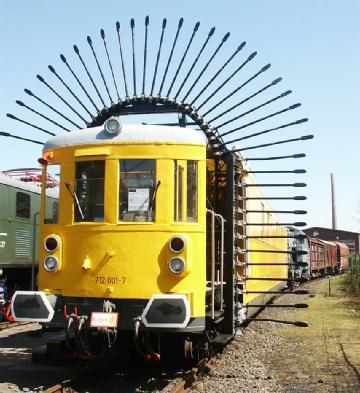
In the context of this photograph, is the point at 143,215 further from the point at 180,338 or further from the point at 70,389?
the point at 70,389

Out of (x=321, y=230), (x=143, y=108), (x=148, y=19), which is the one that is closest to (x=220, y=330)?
(x=143, y=108)

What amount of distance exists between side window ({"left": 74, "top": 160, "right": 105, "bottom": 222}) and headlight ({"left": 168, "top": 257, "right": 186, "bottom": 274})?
1057 millimetres

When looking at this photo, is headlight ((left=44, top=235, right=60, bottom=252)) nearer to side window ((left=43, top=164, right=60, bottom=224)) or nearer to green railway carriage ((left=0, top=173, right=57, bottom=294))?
side window ((left=43, top=164, right=60, bottom=224))

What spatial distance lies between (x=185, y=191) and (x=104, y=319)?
5.85 feet

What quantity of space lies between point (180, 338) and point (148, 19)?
4.71 meters

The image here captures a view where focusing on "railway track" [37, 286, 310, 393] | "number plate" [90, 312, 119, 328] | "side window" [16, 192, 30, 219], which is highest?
"side window" [16, 192, 30, 219]

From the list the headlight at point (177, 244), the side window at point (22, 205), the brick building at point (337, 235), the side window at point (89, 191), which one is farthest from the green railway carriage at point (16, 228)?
the brick building at point (337, 235)

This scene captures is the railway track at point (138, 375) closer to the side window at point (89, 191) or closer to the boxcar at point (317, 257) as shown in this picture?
the side window at point (89, 191)

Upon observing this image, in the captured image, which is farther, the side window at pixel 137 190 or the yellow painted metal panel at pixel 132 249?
the side window at pixel 137 190

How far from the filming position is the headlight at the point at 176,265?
647 centimetres

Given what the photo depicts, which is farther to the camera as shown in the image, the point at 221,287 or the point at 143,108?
the point at 143,108

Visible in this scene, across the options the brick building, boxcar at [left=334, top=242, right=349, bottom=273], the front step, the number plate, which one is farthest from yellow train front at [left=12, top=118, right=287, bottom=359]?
the brick building

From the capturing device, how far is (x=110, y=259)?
673 centimetres

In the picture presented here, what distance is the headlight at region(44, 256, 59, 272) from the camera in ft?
22.7
